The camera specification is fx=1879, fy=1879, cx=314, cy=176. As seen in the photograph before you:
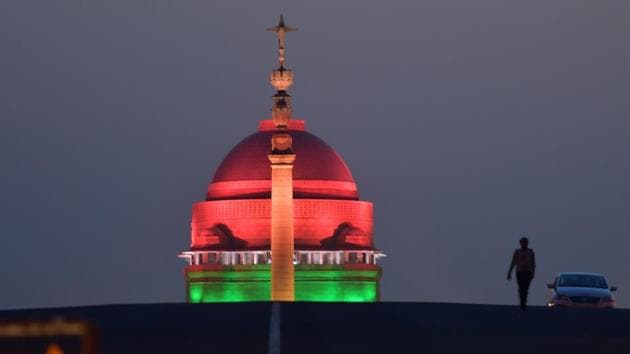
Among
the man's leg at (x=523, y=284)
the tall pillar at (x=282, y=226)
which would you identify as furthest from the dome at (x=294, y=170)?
the man's leg at (x=523, y=284)

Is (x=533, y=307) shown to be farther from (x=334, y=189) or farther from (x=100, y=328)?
(x=334, y=189)

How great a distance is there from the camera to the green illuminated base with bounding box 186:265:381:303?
164 metres

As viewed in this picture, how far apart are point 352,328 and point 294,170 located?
435 ft

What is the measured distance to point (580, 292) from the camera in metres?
57.5

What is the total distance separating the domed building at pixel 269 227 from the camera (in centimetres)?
16650

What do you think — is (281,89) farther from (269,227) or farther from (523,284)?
(523,284)

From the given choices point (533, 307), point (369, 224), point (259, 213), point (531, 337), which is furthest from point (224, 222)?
point (531, 337)

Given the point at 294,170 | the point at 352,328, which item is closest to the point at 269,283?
the point at 294,170

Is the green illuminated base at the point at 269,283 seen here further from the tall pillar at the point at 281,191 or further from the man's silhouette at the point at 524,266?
the man's silhouette at the point at 524,266

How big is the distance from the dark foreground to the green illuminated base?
11804cm

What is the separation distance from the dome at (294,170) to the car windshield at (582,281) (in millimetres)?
107821

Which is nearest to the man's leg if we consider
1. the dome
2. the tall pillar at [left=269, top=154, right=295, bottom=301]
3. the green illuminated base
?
the tall pillar at [left=269, top=154, right=295, bottom=301]

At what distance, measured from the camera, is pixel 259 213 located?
556 feet

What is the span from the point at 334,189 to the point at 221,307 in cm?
12617
